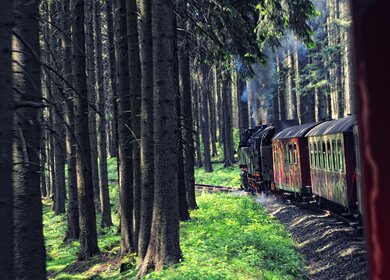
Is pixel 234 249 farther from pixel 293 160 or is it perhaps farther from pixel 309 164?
pixel 293 160

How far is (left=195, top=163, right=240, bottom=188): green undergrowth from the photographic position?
109ft

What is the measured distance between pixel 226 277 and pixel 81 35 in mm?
8831

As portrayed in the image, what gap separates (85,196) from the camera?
43.0 feet

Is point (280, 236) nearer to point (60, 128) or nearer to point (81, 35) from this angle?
point (81, 35)

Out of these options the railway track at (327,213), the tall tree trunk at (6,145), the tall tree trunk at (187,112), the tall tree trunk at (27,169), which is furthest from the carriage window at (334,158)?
the tall tree trunk at (6,145)

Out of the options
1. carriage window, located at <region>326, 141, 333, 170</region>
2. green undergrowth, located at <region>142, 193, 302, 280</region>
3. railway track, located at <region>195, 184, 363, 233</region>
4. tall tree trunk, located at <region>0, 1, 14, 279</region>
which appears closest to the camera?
tall tree trunk, located at <region>0, 1, 14, 279</region>

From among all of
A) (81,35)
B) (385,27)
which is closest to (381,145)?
(385,27)

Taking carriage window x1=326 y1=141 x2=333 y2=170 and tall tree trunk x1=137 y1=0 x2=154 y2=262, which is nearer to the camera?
tall tree trunk x1=137 y1=0 x2=154 y2=262

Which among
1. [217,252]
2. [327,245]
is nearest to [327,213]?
[327,245]

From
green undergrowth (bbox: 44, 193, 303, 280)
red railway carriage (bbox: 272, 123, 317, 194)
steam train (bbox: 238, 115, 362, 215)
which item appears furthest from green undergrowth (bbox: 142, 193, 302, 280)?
red railway carriage (bbox: 272, 123, 317, 194)

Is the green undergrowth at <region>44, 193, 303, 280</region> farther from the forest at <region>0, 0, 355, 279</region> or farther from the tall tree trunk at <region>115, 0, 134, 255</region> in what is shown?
the tall tree trunk at <region>115, 0, 134, 255</region>

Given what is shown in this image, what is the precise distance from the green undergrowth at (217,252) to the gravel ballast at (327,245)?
383mm

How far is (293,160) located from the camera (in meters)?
18.3

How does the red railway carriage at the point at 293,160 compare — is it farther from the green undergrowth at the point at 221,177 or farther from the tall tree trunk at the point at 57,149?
the green undergrowth at the point at 221,177
